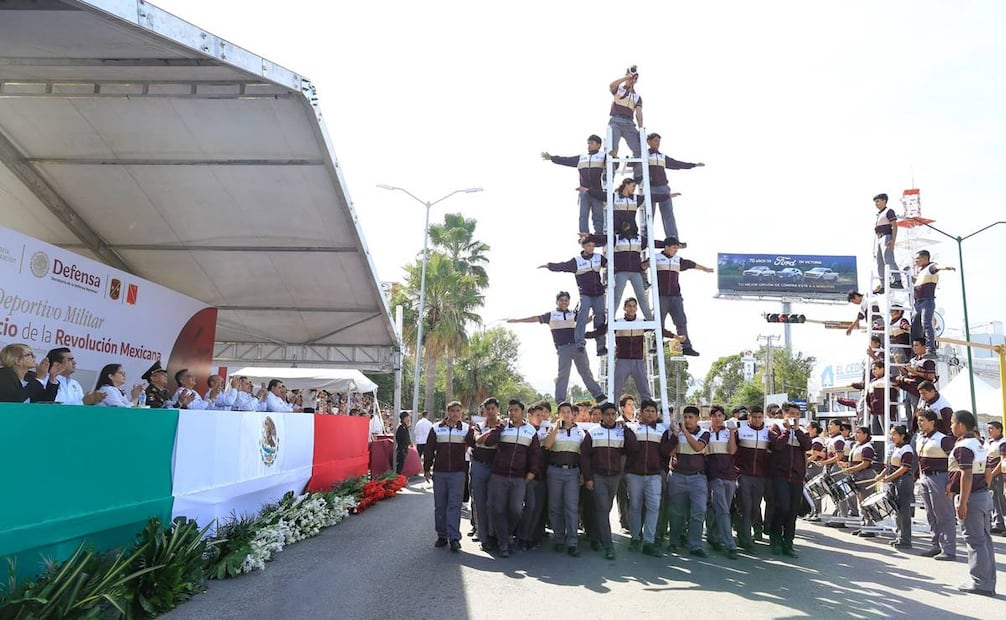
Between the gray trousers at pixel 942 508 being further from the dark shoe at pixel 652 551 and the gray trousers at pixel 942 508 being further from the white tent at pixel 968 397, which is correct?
the white tent at pixel 968 397

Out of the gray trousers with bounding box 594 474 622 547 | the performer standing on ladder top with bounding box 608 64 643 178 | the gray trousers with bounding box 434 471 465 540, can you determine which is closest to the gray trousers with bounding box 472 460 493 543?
the gray trousers with bounding box 434 471 465 540

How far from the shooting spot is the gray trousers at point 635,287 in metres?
10.2

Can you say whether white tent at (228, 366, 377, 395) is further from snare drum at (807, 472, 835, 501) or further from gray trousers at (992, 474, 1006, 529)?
gray trousers at (992, 474, 1006, 529)

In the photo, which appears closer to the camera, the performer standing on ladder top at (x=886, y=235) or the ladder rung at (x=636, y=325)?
the ladder rung at (x=636, y=325)

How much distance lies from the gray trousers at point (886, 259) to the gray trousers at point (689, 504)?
672cm

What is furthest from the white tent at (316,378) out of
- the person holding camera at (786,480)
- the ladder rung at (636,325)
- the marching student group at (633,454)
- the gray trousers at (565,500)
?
the person holding camera at (786,480)

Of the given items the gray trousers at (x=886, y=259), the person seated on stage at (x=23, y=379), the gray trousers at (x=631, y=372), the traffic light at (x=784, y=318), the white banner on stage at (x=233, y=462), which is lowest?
the white banner on stage at (x=233, y=462)

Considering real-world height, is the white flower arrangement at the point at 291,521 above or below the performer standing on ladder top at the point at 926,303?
below

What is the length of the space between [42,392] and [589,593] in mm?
5800

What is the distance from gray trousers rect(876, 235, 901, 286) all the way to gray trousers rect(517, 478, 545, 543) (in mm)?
8097

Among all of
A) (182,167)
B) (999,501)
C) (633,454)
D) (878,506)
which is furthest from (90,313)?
(999,501)

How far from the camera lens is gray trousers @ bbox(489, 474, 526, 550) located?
9.30 metres

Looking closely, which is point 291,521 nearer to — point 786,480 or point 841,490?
point 786,480

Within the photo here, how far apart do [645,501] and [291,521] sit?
15.4 feet
